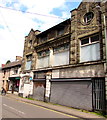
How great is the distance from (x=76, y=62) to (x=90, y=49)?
1743 mm

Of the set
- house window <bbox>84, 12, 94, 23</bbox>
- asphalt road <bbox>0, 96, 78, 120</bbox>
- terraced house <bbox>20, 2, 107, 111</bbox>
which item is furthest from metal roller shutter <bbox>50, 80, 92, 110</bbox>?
house window <bbox>84, 12, 94, 23</bbox>

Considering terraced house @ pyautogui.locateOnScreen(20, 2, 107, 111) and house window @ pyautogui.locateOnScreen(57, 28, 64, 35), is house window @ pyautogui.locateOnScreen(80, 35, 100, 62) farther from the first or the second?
house window @ pyautogui.locateOnScreen(57, 28, 64, 35)

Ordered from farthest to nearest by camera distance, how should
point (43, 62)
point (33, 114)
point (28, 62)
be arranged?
point (28, 62) → point (43, 62) → point (33, 114)

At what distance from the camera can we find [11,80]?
23.7 m

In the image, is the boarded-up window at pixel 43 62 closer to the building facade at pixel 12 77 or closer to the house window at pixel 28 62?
the house window at pixel 28 62

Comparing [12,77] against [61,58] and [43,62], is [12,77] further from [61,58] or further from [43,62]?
[61,58]

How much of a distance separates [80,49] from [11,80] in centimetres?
1628

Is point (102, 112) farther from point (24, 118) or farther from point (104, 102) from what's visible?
point (24, 118)

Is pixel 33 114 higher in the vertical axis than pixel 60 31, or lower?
lower

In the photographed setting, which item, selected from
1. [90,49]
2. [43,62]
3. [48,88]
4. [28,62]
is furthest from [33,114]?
[28,62]

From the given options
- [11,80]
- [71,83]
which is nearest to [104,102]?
[71,83]

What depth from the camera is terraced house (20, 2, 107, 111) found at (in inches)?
397

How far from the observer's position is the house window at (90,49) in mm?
10770

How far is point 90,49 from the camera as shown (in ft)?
37.1
